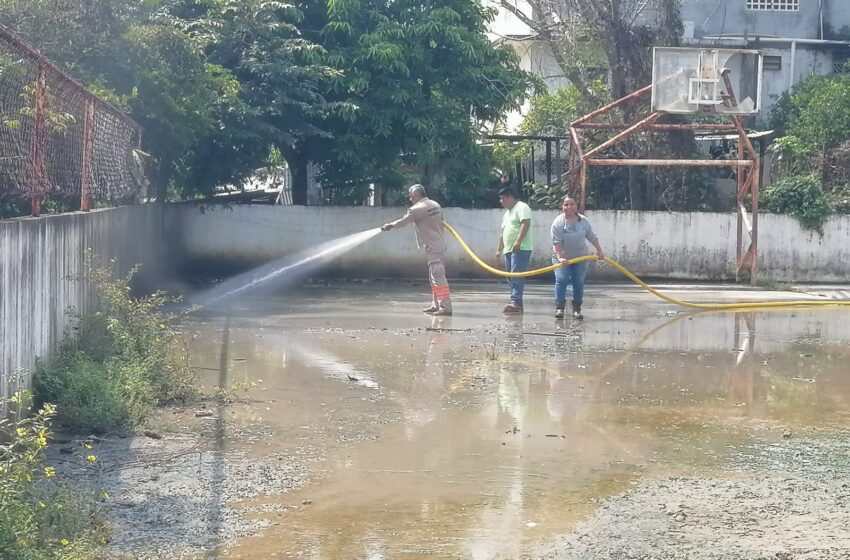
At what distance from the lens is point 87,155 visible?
1049 centimetres

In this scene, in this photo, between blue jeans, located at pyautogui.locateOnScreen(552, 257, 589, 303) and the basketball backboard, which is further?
the basketball backboard

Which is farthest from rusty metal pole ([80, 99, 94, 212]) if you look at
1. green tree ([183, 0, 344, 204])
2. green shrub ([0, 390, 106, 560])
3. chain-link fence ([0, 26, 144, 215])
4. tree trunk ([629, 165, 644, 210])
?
tree trunk ([629, 165, 644, 210])

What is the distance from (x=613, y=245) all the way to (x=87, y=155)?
11631 millimetres

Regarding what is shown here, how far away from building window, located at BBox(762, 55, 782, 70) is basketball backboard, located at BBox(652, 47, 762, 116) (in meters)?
9.87

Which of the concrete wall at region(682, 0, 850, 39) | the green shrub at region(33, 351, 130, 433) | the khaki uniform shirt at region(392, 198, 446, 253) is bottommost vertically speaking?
the green shrub at region(33, 351, 130, 433)

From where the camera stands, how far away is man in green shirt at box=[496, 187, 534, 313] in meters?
14.2

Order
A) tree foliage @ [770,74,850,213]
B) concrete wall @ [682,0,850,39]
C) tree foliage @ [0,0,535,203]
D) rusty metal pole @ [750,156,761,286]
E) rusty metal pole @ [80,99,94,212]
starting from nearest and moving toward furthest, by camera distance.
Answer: rusty metal pole @ [80,99,94,212] < tree foliage @ [0,0,535,203] < rusty metal pole @ [750,156,761,286] < tree foliage @ [770,74,850,213] < concrete wall @ [682,0,850,39]

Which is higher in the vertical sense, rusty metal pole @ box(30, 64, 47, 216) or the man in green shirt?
rusty metal pole @ box(30, 64, 47, 216)

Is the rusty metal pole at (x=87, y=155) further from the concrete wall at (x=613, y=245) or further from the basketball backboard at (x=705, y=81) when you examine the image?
the basketball backboard at (x=705, y=81)

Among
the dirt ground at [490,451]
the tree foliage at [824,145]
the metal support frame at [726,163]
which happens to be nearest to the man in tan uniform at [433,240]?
the dirt ground at [490,451]

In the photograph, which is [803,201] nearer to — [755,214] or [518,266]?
[755,214]

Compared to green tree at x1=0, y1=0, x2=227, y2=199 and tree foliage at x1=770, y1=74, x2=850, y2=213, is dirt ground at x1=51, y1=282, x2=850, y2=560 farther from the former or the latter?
tree foliage at x1=770, y1=74, x2=850, y2=213

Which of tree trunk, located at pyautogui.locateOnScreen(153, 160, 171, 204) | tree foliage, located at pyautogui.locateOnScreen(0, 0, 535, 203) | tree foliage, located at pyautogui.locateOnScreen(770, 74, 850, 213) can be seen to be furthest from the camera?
tree foliage, located at pyautogui.locateOnScreen(770, 74, 850, 213)

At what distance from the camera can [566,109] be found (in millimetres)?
23188
